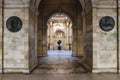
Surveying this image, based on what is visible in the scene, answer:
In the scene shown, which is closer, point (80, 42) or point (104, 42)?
point (104, 42)

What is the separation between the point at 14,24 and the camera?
37.9 ft

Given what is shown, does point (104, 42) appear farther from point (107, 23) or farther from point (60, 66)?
point (60, 66)

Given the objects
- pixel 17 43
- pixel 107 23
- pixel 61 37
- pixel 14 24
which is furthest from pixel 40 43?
pixel 61 37

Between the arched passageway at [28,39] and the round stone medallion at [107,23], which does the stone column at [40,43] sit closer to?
the arched passageway at [28,39]

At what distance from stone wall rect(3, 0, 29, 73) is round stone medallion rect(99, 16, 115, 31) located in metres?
3.64

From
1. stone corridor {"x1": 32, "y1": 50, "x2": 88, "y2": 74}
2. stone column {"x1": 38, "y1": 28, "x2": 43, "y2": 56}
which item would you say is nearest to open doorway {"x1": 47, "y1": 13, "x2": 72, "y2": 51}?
stone column {"x1": 38, "y1": 28, "x2": 43, "y2": 56}

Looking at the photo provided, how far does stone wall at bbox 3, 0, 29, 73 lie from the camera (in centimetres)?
1159

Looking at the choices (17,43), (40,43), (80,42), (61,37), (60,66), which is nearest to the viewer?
(17,43)

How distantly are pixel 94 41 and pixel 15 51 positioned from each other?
3872 mm

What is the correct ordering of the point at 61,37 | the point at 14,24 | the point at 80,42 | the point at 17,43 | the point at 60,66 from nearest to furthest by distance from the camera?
the point at 14,24 → the point at 17,43 → the point at 60,66 → the point at 80,42 → the point at 61,37

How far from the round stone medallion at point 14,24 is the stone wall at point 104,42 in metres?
3.63

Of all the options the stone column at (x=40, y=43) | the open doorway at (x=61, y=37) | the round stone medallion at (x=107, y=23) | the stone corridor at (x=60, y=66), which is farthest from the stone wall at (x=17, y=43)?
the open doorway at (x=61, y=37)

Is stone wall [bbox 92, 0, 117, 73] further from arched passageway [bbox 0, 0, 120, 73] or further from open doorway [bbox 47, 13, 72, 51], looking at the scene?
open doorway [bbox 47, 13, 72, 51]

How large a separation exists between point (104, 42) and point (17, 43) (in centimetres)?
425
